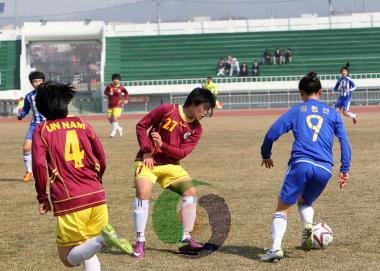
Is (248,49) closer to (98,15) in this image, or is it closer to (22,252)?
(98,15)

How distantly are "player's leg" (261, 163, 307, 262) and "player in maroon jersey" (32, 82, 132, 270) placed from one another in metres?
1.95

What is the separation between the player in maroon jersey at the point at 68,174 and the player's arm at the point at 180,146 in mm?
1835

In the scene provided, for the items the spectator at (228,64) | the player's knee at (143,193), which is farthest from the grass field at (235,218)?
the spectator at (228,64)

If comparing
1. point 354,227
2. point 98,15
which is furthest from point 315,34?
point 354,227

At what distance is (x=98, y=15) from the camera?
6300 cm

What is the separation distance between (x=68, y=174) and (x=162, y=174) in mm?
2290

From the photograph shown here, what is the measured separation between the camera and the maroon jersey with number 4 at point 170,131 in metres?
8.17

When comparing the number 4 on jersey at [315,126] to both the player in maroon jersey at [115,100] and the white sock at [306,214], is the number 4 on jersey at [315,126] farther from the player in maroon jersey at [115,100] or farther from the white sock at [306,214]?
the player in maroon jersey at [115,100]

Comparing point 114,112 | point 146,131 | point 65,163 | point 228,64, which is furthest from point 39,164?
point 228,64

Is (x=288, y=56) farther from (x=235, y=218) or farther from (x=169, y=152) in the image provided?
(x=169, y=152)

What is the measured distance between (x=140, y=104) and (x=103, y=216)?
134ft

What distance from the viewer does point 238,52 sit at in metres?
50.9

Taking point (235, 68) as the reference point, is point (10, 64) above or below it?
above

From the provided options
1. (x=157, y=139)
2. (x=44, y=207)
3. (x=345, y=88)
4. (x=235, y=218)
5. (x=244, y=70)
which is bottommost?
(x=235, y=218)
